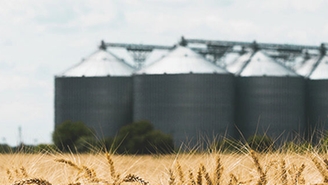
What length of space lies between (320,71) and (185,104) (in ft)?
50.3

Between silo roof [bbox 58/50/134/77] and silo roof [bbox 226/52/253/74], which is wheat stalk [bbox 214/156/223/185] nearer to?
silo roof [bbox 58/50/134/77]

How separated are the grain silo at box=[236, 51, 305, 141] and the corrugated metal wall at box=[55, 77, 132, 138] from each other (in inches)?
382

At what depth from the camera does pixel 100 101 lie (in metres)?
56.8

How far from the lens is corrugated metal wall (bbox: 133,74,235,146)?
5300 cm

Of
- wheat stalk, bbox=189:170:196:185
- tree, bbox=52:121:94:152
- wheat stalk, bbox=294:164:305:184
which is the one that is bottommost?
tree, bbox=52:121:94:152

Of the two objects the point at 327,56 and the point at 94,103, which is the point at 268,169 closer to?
the point at 94,103

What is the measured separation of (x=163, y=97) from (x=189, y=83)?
236 centimetres

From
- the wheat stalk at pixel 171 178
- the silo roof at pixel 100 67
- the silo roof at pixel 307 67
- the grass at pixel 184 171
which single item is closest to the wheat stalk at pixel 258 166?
the grass at pixel 184 171

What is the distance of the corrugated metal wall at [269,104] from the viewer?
56.4 m

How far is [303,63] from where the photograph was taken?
68250 millimetres

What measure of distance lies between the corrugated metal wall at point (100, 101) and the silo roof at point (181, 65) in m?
2.75

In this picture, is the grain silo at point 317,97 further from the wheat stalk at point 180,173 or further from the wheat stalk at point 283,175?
the wheat stalk at point 180,173

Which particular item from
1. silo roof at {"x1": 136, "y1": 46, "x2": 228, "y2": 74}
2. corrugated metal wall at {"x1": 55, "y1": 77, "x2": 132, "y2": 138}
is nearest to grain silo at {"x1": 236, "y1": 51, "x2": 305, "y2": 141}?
silo roof at {"x1": 136, "y1": 46, "x2": 228, "y2": 74}

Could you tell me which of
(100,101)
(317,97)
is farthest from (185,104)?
(317,97)
